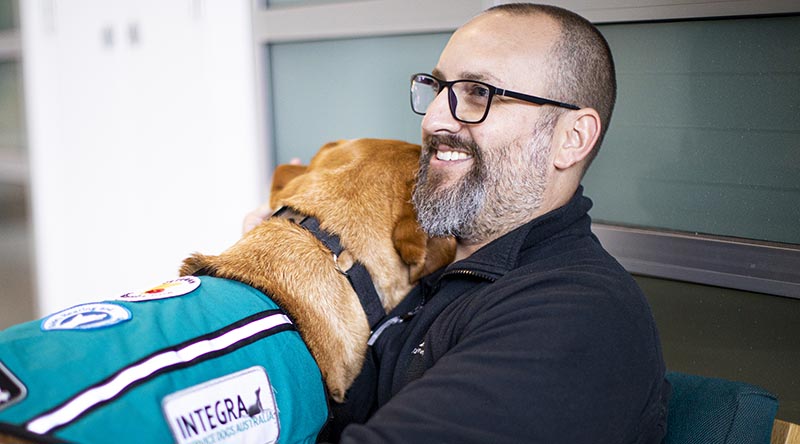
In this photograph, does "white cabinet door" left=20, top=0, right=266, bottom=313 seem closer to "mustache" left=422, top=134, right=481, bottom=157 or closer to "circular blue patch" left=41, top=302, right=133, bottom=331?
"mustache" left=422, top=134, right=481, bottom=157

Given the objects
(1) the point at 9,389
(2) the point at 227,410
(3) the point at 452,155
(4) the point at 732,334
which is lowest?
(4) the point at 732,334

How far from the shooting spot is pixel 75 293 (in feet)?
12.1

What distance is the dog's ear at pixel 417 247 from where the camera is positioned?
5.13 ft

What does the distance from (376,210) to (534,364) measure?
1.92ft

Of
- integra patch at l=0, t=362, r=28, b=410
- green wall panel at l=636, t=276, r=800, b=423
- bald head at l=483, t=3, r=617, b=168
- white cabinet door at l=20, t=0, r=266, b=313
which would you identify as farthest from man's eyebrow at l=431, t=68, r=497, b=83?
white cabinet door at l=20, t=0, r=266, b=313

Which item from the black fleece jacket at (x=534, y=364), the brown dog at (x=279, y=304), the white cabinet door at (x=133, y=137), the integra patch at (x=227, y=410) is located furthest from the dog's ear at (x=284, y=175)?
the white cabinet door at (x=133, y=137)

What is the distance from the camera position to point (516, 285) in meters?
1.29

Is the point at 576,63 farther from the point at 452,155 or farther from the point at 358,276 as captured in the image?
the point at 358,276

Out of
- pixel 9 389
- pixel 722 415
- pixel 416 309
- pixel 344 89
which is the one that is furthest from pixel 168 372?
pixel 344 89

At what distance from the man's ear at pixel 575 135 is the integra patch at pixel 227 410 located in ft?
2.46

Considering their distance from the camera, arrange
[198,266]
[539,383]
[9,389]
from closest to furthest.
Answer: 1. [9,389]
2. [539,383]
3. [198,266]

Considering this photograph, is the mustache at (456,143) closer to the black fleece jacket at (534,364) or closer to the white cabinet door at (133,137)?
the black fleece jacket at (534,364)

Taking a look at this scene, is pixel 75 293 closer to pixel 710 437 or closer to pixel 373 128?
pixel 373 128

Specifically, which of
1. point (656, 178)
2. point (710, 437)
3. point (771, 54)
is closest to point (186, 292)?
point (710, 437)
